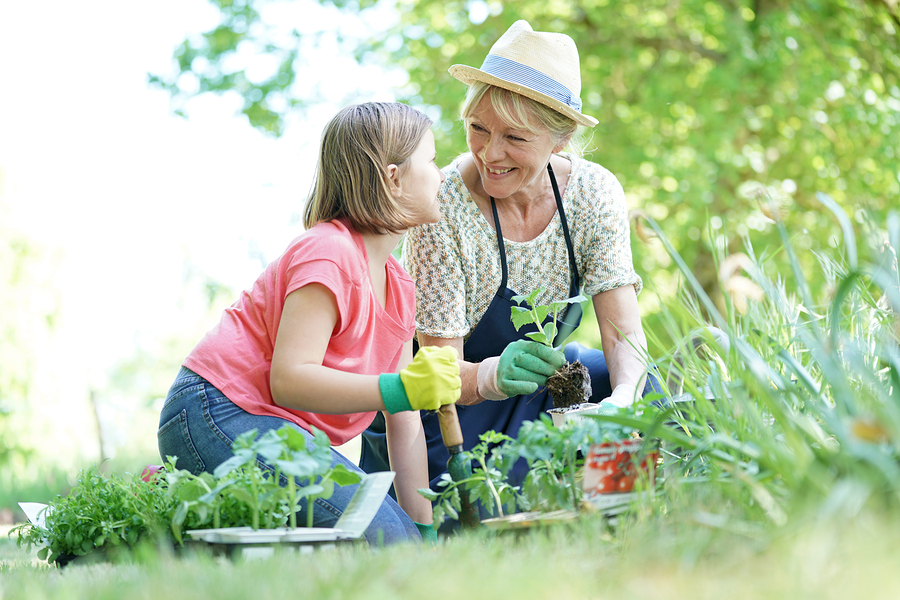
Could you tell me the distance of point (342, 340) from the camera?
73.1 inches

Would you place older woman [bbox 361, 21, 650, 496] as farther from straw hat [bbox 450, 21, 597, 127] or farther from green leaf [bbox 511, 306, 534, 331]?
green leaf [bbox 511, 306, 534, 331]

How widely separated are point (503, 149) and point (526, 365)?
771mm

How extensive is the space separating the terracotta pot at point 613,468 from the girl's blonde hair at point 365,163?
993 millimetres

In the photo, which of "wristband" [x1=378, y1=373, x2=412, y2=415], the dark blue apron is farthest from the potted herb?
the dark blue apron

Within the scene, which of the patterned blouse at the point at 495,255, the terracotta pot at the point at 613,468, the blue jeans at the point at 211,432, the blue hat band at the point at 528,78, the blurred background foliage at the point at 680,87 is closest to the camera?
the terracotta pot at the point at 613,468

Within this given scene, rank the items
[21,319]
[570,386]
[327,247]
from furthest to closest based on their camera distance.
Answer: [21,319] → [570,386] → [327,247]

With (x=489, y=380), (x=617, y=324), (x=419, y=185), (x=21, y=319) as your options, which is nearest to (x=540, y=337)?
(x=489, y=380)

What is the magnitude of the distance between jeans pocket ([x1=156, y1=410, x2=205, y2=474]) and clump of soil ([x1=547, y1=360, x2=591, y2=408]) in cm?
94

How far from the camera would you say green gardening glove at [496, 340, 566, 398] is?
6.32ft

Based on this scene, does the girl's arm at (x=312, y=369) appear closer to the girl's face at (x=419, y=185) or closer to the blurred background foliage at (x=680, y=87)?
the girl's face at (x=419, y=185)

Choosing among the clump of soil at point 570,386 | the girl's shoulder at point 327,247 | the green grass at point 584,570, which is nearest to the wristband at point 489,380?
the clump of soil at point 570,386

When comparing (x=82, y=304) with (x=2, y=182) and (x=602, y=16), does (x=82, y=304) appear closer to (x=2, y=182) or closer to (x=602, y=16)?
(x=2, y=182)

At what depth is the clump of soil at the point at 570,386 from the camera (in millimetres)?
1895

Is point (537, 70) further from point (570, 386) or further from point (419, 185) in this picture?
point (570, 386)
